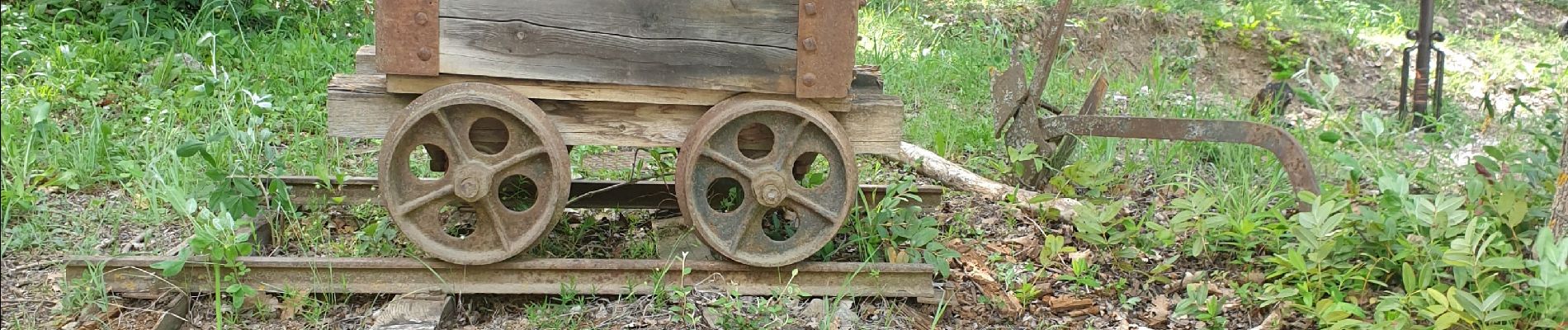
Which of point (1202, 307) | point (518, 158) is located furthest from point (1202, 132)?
point (518, 158)

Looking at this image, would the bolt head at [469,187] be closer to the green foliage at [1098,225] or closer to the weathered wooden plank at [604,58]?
the weathered wooden plank at [604,58]

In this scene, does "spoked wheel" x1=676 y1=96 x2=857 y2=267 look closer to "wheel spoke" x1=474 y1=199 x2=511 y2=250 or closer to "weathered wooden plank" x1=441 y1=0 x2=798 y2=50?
"weathered wooden plank" x1=441 y1=0 x2=798 y2=50

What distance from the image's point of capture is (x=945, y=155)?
18.3ft

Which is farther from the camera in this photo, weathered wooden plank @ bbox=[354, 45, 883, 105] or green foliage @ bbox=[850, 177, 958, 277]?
green foliage @ bbox=[850, 177, 958, 277]

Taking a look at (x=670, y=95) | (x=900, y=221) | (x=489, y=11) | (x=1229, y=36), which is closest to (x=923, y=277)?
(x=900, y=221)

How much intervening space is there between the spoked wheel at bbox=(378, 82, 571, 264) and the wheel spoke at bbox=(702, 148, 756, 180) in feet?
1.40

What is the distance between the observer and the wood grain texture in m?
3.40

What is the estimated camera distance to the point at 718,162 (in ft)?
11.9

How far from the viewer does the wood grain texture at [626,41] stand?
3.40 metres

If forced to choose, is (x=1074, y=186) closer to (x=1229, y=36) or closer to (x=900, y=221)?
(x=900, y=221)

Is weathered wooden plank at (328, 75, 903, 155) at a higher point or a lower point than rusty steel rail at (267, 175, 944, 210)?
higher

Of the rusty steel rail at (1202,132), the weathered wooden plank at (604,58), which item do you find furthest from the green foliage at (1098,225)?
the weathered wooden plank at (604,58)

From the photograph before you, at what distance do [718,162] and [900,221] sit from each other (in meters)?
0.86

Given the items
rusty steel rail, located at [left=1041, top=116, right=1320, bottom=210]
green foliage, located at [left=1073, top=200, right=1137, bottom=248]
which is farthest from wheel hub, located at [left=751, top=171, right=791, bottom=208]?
rusty steel rail, located at [left=1041, top=116, right=1320, bottom=210]
